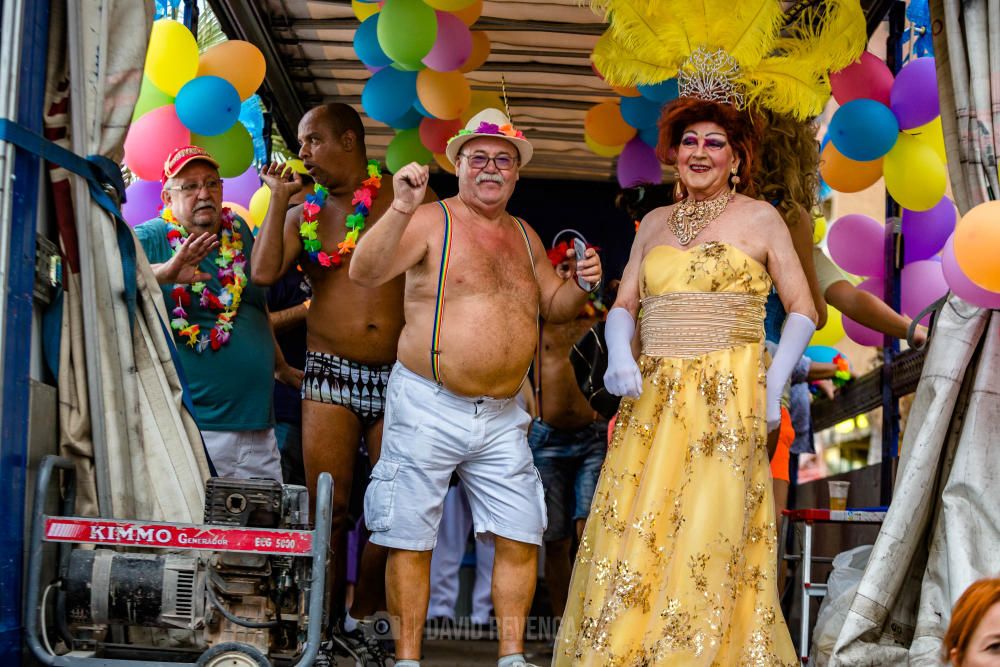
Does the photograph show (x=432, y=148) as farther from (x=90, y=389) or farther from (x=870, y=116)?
(x=90, y=389)

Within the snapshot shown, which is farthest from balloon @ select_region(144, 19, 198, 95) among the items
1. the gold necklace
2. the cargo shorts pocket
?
the gold necklace

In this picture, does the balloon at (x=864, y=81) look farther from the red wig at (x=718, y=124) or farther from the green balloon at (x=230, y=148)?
the green balloon at (x=230, y=148)

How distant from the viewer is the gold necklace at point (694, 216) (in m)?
4.15

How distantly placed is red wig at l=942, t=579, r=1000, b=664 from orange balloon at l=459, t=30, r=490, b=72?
473 cm

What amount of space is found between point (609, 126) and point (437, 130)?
44.1 inches

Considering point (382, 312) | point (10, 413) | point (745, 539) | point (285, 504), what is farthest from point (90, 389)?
point (745, 539)

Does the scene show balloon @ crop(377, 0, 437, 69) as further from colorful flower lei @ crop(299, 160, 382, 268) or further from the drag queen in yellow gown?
the drag queen in yellow gown

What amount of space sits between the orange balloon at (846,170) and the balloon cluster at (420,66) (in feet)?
6.37

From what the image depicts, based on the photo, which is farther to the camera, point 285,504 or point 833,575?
point 833,575

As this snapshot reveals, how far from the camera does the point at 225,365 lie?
5.26 m

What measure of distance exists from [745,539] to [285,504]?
4.94 feet

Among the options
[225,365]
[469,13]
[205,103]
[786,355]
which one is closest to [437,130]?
[469,13]

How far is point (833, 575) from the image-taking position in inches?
179

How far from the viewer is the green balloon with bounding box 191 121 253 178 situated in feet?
20.2
